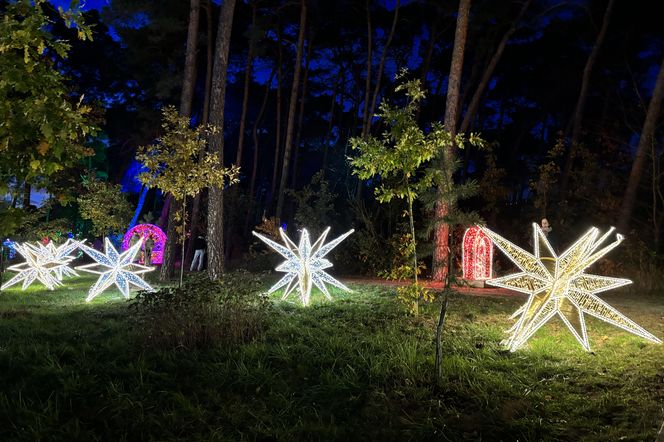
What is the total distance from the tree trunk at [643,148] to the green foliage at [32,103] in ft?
49.2

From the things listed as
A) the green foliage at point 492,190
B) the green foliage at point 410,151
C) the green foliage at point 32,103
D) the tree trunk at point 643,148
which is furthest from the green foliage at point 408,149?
the green foliage at point 492,190

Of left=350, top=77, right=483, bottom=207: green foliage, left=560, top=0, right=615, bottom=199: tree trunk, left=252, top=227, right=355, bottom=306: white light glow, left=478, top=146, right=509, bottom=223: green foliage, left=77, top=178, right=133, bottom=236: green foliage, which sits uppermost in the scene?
left=560, top=0, right=615, bottom=199: tree trunk

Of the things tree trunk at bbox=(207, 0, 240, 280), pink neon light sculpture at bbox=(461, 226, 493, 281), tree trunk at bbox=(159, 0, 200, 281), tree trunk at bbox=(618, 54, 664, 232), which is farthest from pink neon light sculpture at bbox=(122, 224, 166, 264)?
tree trunk at bbox=(618, 54, 664, 232)

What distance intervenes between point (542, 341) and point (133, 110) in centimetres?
2810

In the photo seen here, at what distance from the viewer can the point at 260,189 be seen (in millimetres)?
42156

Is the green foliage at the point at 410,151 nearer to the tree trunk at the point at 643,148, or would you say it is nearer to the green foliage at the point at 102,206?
the tree trunk at the point at 643,148

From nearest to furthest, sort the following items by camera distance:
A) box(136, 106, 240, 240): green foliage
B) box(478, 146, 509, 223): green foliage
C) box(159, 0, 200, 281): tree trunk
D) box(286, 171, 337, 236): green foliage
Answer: box(136, 106, 240, 240): green foliage
box(159, 0, 200, 281): tree trunk
box(286, 171, 337, 236): green foliage
box(478, 146, 509, 223): green foliage

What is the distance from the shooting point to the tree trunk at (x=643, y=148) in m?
13.9

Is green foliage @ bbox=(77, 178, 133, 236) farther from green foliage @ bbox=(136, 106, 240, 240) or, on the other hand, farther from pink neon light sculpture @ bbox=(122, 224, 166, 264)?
green foliage @ bbox=(136, 106, 240, 240)

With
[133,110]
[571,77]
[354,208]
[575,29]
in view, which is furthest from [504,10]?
[133,110]

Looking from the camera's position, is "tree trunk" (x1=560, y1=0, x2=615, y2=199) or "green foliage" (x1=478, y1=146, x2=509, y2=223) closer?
"tree trunk" (x1=560, y1=0, x2=615, y2=199)

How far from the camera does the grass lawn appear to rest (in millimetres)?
4398

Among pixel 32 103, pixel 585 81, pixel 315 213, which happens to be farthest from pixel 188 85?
pixel 585 81

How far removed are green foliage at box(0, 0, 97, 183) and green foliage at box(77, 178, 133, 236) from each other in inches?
605
